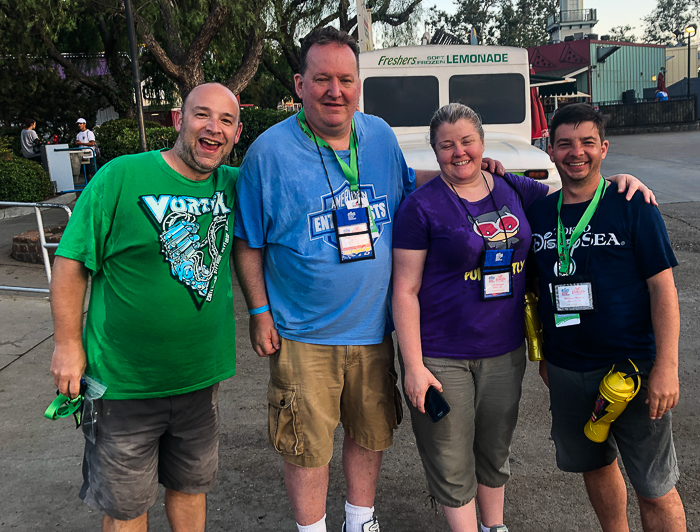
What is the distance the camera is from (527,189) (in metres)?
2.67

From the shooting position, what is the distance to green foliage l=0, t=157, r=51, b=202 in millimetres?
12078

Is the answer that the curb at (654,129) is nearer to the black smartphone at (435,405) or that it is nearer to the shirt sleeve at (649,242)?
the shirt sleeve at (649,242)

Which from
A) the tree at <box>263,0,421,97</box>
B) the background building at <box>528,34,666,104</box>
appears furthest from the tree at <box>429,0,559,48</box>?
the tree at <box>263,0,421,97</box>

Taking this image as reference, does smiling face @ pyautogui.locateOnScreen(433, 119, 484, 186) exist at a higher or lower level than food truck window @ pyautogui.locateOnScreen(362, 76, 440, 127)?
lower

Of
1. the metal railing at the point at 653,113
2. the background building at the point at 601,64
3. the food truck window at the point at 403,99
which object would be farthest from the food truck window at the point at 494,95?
the background building at the point at 601,64

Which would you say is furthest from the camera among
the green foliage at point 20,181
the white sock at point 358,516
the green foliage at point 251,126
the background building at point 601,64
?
the background building at point 601,64

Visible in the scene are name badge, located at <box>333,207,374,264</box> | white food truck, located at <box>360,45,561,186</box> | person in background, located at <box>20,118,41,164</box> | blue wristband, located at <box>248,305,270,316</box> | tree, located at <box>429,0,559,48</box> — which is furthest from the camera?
tree, located at <box>429,0,559,48</box>

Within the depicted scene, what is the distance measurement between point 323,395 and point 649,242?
4.72 feet

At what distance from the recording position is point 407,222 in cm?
244

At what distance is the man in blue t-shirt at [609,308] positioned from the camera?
2236 millimetres

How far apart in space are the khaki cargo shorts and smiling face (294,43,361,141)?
955 mm

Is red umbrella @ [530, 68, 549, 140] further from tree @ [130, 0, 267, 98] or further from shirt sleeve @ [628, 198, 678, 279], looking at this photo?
shirt sleeve @ [628, 198, 678, 279]

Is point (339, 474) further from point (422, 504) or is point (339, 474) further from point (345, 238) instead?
point (345, 238)

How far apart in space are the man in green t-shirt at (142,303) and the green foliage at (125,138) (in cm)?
1428
